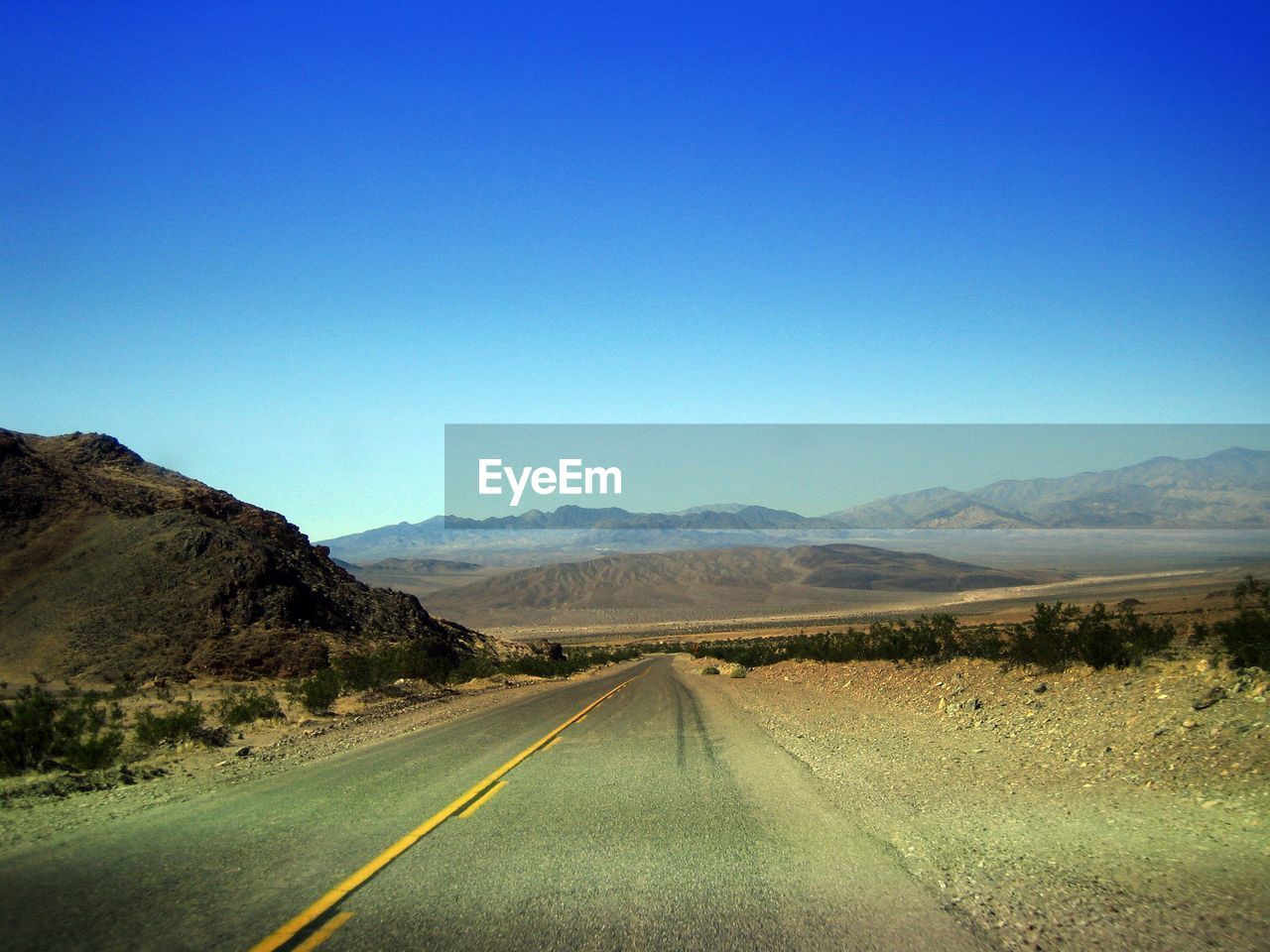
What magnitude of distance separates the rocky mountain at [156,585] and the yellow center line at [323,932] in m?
37.0

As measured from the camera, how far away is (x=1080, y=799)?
9094 millimetres

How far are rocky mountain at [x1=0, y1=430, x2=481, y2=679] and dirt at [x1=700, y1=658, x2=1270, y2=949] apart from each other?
33764 millimetres

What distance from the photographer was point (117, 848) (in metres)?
7.80

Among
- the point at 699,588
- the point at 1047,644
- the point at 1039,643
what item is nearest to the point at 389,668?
the point at 1039,643

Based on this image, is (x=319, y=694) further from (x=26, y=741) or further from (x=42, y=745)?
(x=26, y=741)

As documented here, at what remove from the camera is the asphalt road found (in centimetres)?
544

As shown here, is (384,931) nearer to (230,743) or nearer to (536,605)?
(230,743)

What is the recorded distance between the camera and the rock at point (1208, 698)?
1137 cm

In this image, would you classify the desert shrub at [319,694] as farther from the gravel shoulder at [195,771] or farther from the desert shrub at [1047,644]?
the desert shrub at [1047,644]

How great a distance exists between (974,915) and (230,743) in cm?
1583

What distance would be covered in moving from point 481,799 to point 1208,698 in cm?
996

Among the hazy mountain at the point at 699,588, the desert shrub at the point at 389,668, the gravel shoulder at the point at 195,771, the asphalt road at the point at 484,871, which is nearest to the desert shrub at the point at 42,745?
the gravel shoulder at the point at 195,771

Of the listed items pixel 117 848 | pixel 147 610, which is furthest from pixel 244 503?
pixel 117 848

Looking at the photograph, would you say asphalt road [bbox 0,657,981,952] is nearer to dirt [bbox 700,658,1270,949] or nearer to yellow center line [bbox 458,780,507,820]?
yellow center line [bbox 458,780,507,820]
